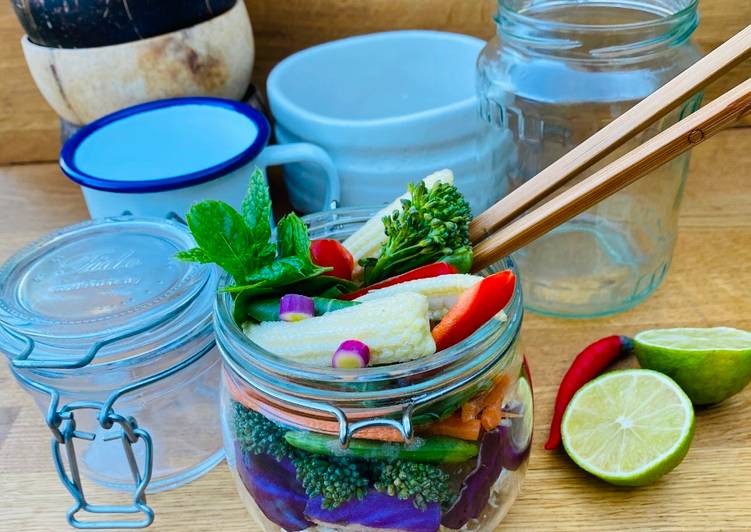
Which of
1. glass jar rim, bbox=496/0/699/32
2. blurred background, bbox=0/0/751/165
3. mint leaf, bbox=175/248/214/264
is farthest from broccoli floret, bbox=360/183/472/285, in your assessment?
blurred background, bbox=0/0/751/165

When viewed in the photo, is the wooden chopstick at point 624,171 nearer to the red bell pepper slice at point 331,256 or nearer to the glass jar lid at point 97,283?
the red bell pepper slice at point 331,256

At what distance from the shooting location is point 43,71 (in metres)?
0.70

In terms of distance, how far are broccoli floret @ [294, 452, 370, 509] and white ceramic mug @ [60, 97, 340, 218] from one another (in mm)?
299

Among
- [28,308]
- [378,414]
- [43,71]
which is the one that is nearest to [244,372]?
[378,414]

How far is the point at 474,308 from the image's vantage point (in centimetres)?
36

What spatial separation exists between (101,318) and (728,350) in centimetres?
42

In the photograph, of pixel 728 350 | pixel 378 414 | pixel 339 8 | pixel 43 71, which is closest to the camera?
pixel 378 414

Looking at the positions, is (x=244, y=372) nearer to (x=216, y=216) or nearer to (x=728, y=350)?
(x=216, y=216)

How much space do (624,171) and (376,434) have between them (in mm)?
193

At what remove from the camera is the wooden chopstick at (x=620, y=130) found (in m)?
0.39

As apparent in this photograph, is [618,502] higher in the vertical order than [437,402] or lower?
lower

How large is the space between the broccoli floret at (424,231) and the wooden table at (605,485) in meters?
0.17

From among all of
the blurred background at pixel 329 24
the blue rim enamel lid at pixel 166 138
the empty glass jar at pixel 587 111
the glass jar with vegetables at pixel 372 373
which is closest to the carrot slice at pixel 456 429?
the glass jar with vegetables at pixel 372 373

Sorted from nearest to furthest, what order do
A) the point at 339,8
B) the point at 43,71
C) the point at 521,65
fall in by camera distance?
the point at 521,65
the point at 43,71
the point at 339,8
